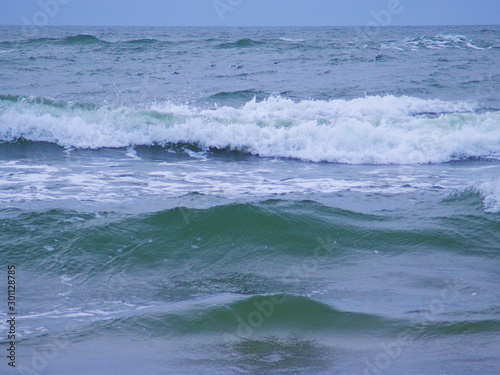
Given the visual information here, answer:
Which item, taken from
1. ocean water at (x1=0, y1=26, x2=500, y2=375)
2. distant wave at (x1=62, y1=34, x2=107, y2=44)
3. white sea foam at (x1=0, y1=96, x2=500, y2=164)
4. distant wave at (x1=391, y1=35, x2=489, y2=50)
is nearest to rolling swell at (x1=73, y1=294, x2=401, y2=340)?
ocean water at (x1=0, y1=26, x2=500, y2=375)

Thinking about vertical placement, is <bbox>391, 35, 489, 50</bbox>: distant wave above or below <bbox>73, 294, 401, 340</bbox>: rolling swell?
above

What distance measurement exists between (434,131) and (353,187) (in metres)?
4.29

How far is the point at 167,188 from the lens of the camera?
813 centimetres

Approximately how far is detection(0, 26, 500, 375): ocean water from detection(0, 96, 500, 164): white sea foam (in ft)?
0.15

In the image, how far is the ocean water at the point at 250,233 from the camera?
377 cm

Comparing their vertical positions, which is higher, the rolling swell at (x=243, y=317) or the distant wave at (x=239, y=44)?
the distant wave at (x=239, y=44)

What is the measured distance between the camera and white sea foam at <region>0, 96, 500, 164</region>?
35.7 feet

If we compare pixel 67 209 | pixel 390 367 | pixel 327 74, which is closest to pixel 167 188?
pixel 67 209

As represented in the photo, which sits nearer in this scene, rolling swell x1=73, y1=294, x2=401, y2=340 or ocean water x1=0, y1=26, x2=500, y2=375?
ocean water x1=0, y1=26, x2=500, y2=375

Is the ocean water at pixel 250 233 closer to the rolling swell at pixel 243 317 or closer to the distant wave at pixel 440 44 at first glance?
the rolling swell at pixel 243 317

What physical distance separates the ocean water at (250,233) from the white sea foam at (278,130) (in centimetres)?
5

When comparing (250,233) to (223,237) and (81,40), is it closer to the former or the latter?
(223,237)

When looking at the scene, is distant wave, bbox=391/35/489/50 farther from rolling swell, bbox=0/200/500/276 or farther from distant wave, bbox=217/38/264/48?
rolling swell, bbox=0/200/500/276

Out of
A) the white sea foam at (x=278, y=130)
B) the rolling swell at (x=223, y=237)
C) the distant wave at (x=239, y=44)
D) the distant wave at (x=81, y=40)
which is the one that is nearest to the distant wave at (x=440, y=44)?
the distant wave at (x=239, y=44)
